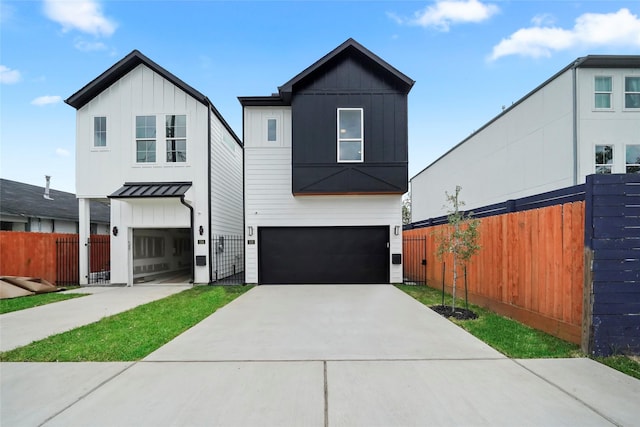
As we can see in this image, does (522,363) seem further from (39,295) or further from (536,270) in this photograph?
(39,295)

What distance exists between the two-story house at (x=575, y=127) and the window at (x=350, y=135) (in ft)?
25.8

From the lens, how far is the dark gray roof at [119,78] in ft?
36.0

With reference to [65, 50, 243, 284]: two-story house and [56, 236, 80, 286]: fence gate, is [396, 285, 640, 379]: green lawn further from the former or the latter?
[56, 236, 80, 286]: fence gate

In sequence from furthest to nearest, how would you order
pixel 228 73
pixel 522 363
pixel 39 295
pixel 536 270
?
pixel 228 73 → pixel 39 295 → pixel 536 270 → pixel 522 363

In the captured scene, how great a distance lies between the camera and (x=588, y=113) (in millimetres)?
11297

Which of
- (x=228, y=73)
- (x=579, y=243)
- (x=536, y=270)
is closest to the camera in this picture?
(x=579, y=243)

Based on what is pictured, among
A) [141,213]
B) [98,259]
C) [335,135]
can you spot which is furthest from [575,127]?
[98,259]

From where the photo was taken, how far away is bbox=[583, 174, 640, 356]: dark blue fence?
13.4 ft

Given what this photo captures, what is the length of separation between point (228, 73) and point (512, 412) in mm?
14911

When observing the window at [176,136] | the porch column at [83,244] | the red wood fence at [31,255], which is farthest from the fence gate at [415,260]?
the red wood fence at [31,255]

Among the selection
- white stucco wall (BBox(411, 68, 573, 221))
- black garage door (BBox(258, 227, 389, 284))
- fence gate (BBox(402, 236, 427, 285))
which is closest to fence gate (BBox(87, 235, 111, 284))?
black garage door (BBox(258, 227, 389, 284))

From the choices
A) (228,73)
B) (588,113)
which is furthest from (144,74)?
(588,113)

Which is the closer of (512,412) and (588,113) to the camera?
(512,412)

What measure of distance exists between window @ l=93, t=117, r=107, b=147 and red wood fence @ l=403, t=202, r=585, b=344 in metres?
12.9
